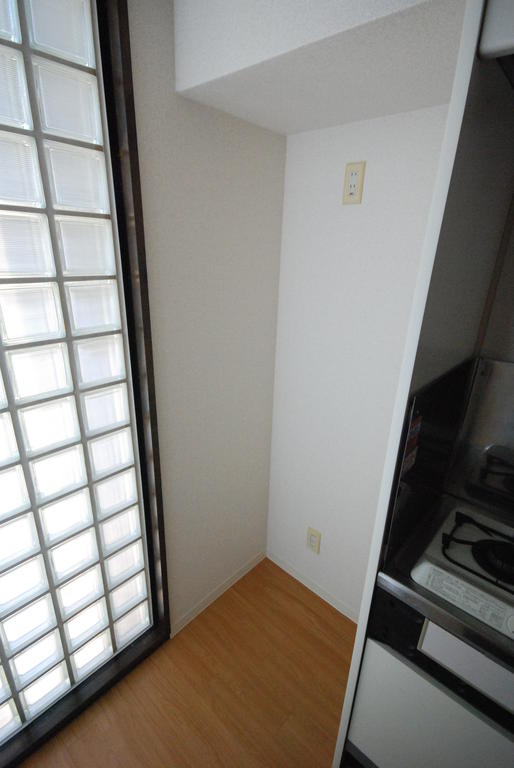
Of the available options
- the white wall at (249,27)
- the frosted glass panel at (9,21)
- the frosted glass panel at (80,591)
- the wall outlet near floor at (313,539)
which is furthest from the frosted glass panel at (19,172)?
the wall outlet near floor at (313,539)

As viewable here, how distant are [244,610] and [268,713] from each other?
444mm

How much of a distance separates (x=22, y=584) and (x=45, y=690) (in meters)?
0.51

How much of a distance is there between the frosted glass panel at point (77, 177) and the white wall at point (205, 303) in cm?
12

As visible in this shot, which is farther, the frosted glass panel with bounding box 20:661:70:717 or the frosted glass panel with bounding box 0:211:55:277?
the frosted glass panel with bounding box 20:661:70:717

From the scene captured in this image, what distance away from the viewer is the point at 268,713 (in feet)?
4.73

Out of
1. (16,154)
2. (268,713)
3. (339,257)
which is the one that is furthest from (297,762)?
(16,154)

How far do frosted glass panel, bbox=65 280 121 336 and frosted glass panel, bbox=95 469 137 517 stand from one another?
0.53 m

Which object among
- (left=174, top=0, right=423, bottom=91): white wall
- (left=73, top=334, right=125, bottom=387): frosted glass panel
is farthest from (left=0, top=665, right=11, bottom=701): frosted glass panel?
(left=174, top=0, right=423, bottom=91): white wall

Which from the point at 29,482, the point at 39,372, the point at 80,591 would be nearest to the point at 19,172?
the point at 39,372

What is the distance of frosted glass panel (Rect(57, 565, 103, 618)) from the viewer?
129cm

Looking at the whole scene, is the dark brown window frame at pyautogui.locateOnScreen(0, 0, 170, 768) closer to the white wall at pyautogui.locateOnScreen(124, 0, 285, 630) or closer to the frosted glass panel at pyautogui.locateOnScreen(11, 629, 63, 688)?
the white wall at pyautogui.locateOnScreen(124, 0, 285, 630)

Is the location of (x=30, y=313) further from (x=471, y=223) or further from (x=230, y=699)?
(x=230, y=699)

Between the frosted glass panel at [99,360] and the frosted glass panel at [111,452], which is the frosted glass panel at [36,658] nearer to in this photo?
the frosted glass panel at [111,452]

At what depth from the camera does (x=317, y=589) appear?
1937 mm
